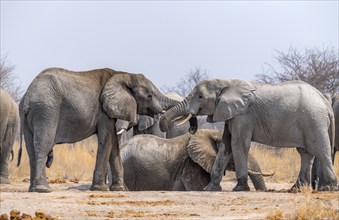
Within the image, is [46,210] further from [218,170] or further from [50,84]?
[218,170]

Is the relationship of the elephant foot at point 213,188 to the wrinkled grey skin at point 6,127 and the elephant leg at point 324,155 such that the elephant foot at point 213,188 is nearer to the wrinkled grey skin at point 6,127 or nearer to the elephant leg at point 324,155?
the elephant leg at point 324,155

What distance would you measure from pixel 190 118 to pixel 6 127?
3949 mm

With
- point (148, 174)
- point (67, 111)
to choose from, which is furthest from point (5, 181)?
point (67, 111)

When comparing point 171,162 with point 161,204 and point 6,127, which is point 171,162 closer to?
point 6,127

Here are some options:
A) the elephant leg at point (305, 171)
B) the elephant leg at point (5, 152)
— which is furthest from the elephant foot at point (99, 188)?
the elephant leg at point (5, 152)

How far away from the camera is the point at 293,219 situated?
28.4 ft

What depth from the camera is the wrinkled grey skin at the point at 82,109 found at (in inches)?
460

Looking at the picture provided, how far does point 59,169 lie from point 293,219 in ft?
33.5

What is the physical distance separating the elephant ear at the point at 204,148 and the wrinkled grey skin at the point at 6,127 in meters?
3.34

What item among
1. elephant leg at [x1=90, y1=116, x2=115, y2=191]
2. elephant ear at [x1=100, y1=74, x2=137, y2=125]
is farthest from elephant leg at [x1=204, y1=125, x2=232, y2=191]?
elephant leg at [x1=90, y1=116, x2=115, y2=191]

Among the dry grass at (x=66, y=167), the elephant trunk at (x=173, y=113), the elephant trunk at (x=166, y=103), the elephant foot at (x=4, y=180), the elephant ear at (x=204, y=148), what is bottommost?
the dry grass at (x=66, y=167)

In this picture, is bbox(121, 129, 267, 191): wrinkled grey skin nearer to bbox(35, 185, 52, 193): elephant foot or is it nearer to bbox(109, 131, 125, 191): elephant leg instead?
bbox(109, 131, 125, 191): elephant leg

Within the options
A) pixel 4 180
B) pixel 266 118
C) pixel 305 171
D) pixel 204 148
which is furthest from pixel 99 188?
pixel 4 180

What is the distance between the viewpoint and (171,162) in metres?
13.8
